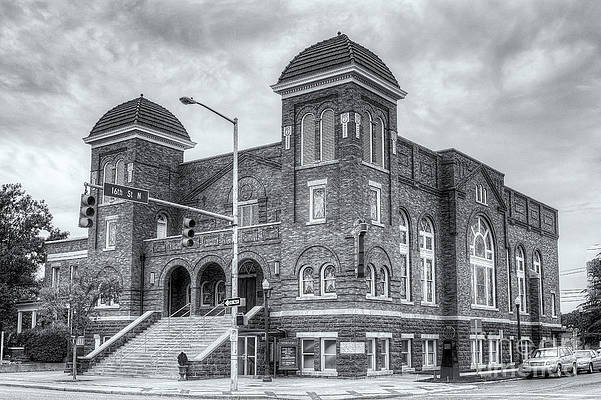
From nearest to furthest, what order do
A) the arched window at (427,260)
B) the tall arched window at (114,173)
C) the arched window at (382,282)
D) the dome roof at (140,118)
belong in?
the arched window at (382,282) < the arched window at (427,260) < the dome roof at (140,118) < the tall arched window at (114,173)

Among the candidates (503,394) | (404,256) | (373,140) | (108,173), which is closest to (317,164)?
(373,140)

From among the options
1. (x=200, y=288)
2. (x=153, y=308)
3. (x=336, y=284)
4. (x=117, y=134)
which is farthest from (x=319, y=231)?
(x=117, y=134)

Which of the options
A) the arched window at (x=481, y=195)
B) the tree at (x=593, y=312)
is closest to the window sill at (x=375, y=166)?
the arched window at (x=481, y=195)

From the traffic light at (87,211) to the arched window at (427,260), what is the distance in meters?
24.9

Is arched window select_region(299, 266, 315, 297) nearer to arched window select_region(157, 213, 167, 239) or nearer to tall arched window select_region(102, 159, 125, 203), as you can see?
arched window select_region(157, 213, 167, 239)

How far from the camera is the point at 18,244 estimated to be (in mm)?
66562

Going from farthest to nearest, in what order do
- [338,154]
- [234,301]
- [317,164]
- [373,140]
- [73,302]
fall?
[373,140] → [317,164] → [338,154] → [73,302] → [234,301]

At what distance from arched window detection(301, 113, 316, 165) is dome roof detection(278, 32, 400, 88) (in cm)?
215

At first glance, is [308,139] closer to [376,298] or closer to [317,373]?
[376,298]

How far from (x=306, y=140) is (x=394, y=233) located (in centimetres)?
631

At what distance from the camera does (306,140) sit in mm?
37938

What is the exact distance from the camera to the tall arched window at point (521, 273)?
53562mm

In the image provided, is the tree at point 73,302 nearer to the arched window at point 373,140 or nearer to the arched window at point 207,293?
the arched window at point 207,293

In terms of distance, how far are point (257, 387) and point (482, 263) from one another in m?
23.1
